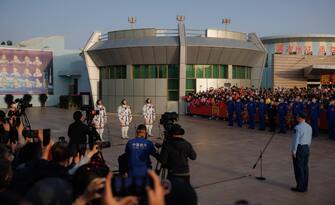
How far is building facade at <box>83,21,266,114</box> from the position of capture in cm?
2916

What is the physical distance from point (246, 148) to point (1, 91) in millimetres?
35885

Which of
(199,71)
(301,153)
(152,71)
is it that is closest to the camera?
(301,153)

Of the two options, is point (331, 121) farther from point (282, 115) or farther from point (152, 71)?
point (152, 71)

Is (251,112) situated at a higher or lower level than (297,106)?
lower

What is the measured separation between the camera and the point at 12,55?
4103 cm

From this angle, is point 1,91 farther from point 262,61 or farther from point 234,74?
point 262,61

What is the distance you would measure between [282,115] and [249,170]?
9.11 meters

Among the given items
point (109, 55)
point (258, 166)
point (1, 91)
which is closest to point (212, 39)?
point (109, 55)

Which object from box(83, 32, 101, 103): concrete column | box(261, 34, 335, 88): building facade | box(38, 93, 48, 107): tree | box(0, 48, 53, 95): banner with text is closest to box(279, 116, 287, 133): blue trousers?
box(83, 32, 101, 103): concrete column

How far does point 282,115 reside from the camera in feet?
60.0

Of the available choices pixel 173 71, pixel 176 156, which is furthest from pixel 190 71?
pixel 176 156

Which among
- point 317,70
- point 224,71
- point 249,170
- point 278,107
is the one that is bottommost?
point 249,170

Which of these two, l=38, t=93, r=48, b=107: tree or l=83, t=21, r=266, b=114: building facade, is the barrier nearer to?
l=83, t=21, r=266, b=114: building facade

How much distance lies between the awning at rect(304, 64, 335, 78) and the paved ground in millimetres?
22944
